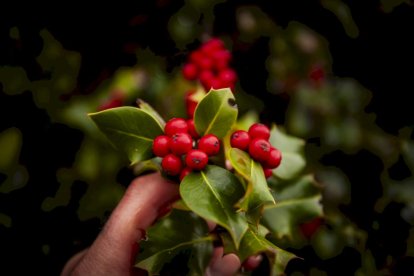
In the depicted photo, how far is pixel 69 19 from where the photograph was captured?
6.91 feet

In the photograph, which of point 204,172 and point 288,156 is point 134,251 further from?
point 288,156

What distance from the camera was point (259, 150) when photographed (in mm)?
1137

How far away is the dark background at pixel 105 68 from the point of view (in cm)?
202

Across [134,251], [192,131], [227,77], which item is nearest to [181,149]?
[192,131]

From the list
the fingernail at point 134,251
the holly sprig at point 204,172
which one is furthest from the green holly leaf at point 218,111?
the fingernail at point 134,251

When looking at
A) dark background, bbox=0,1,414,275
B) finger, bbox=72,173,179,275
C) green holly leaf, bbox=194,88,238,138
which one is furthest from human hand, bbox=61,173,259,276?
dark background, bbox=0,1,414,275

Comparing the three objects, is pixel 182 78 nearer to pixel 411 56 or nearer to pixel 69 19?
pixel 69 19

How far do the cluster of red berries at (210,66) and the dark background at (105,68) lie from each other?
0.61 ft

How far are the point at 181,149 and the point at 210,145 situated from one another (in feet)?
0.25

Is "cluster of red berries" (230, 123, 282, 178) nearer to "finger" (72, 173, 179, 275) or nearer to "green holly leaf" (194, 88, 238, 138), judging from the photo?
"green holly leaf" (194, 88, 238, 138)

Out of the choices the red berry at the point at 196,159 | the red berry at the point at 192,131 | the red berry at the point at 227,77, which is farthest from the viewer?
the red berry at the point at 227,77

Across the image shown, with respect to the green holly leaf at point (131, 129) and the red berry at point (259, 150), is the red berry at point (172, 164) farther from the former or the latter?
the red berry at point (259, 150)

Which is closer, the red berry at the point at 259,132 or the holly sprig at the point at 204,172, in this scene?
the holly sprig at the point at 204,172

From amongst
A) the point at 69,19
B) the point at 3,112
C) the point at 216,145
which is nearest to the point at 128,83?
the point at 69,19
